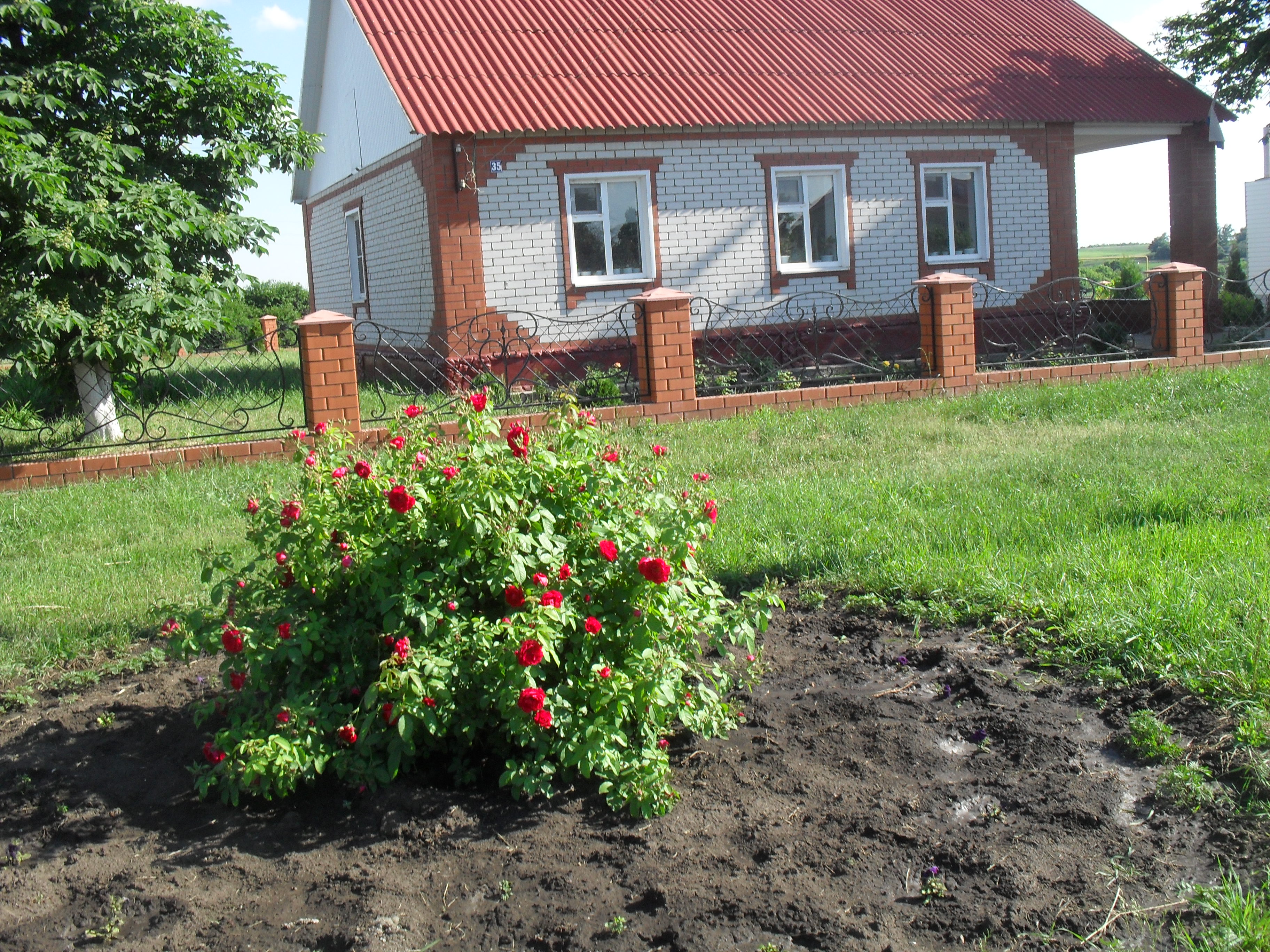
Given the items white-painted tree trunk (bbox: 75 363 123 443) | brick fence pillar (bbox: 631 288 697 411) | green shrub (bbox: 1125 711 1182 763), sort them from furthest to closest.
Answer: brick fence pillar (bbox: 631 288 697 411) → white-painted tree trunk (bbox: 75 363 123 443) → green shrub (bbox: 1125 711 1182 763)

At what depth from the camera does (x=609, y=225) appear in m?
14.1

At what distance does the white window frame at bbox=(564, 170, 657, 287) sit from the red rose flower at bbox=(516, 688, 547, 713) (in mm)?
11351

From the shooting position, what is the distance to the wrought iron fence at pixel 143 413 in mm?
8602

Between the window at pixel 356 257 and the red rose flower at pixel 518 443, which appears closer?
the red rose flower at pixel 518 443

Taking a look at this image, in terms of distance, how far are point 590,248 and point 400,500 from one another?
11536 millimetres

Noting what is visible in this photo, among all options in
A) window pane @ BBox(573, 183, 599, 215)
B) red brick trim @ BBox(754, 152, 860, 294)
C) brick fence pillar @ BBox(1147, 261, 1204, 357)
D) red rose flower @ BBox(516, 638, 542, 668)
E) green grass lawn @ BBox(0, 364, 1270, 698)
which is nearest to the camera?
red rose flower @ BBox(516, 638, 542, 668)

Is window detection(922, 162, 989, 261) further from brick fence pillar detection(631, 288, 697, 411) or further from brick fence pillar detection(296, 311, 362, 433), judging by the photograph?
brick fence pillar detection(296, 311, 362, 433)

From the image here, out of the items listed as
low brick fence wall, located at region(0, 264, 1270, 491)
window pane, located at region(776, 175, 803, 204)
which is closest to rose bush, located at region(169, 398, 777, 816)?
low brick fence wall, located at region(0, 264, 1270, 491)

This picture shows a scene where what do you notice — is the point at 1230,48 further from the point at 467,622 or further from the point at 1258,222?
the point at 467,622

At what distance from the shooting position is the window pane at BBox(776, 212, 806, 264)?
49.2 ft

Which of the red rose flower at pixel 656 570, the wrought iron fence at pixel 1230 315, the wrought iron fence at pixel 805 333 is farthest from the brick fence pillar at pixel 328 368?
the wrought iron fence at pixel 1230 315

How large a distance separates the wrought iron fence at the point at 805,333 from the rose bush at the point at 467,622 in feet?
32.2

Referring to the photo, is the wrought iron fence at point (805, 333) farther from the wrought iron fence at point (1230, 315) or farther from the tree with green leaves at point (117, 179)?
the tree with green leaves at point (117, 179)

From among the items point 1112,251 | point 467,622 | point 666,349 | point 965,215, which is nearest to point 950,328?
point 666,349
